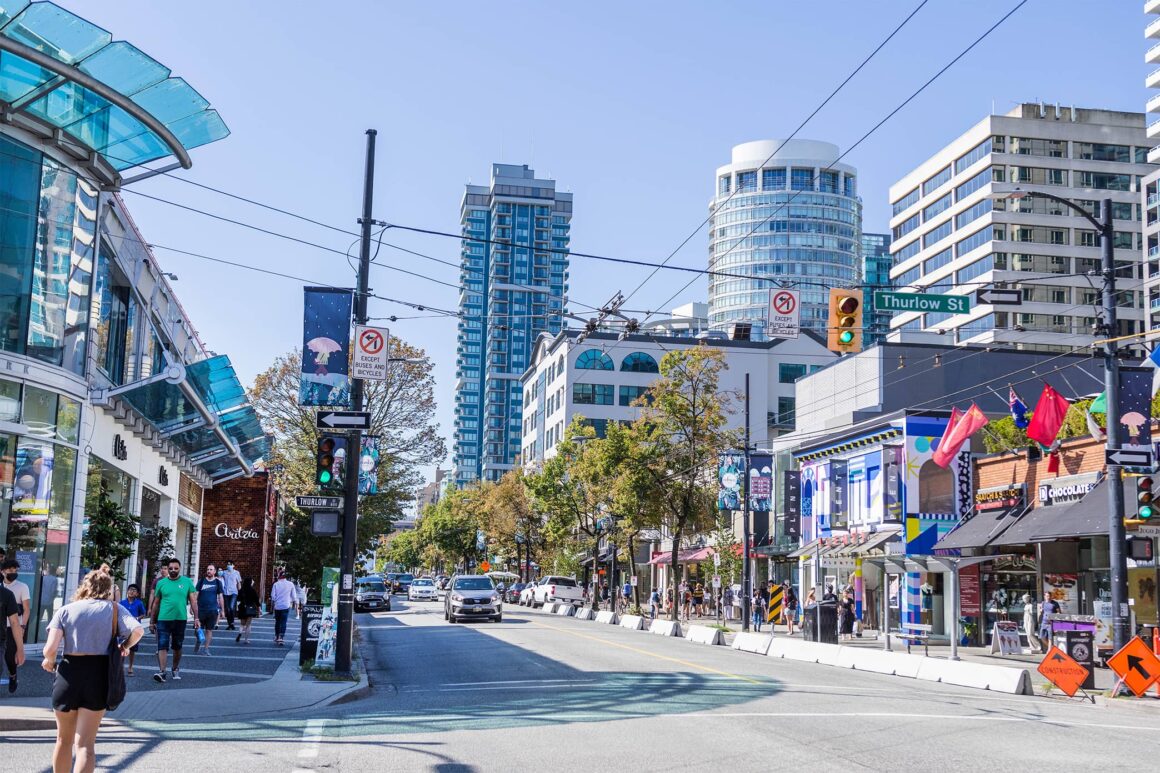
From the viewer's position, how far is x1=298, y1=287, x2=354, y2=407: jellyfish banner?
19.9 m

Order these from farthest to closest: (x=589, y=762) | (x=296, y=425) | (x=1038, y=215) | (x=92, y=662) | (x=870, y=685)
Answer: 1. (x=1038, y=215)
2. (x=296, y=425)
3. (x=870, y=685)
4. (x=589, y=762)
5. (x=92, y=662)

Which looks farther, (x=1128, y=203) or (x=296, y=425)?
(x=1128, y=203)

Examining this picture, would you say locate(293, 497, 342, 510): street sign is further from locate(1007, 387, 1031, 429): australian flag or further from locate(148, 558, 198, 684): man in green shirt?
locate(1007, 387, 1031, 429): australian flag

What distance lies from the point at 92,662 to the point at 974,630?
3225 centimetres

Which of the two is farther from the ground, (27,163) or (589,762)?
(27,163)

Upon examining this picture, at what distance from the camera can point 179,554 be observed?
129 feet

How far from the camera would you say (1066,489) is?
1233 inches

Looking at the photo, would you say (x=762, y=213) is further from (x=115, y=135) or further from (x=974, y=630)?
(x=115, y=135)

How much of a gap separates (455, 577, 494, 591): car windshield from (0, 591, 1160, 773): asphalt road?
20621 millimetres

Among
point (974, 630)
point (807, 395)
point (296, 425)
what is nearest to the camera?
point (974, 630)

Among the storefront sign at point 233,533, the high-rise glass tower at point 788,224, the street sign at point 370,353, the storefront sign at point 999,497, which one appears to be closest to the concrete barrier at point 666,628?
the storefront sign at point 999,497

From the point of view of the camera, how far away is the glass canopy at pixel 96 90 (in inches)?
744

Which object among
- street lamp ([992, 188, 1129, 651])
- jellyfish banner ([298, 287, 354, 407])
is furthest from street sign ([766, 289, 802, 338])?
jellyfish banner ([298, 287, 354, 407])

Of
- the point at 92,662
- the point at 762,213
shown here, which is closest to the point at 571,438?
the point at 92,662
